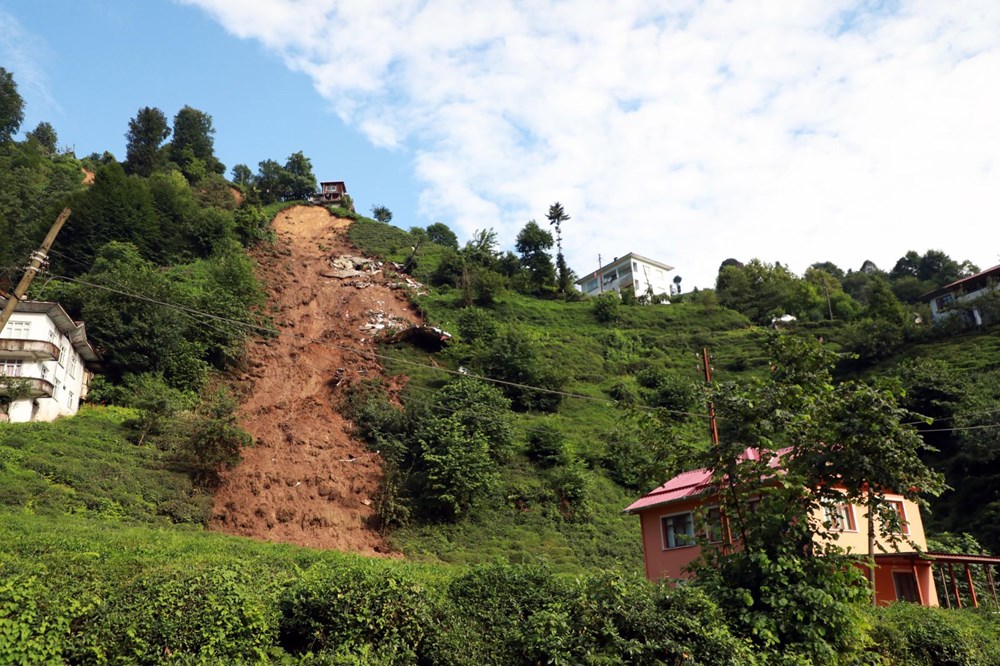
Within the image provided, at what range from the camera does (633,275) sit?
9125 centimetres

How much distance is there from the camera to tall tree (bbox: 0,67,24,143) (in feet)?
226

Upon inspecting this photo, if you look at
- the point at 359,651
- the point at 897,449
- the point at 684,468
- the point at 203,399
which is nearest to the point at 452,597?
the point at 359,651

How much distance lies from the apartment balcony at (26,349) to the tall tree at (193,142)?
2030 inches

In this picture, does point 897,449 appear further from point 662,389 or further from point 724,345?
point 724,345

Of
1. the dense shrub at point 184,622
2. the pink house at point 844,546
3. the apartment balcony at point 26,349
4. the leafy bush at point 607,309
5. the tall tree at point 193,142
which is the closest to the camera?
the dense shrub at point 184,622

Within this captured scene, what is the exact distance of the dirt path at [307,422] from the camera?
2719 cm

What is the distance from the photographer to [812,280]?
7862 centimetres

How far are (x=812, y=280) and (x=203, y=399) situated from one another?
65.4 meters

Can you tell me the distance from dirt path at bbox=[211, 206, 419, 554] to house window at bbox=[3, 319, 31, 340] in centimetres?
932

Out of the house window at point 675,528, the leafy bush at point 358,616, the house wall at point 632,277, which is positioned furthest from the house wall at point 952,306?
the leafy bush at point 358,616

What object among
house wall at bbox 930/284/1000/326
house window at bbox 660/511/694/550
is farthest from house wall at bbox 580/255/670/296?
house window at bbox 660/511/694/550

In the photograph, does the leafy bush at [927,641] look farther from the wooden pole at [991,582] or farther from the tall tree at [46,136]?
the tall tree at [46,136]

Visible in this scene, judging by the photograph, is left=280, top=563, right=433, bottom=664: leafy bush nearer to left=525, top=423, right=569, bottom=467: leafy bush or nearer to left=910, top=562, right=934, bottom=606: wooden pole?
left=910, top=562, right=934, bottom=606: wooden pole

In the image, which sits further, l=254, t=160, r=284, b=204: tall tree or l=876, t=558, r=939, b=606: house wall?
l=254, t=160, r=284, b=204: tall tree
